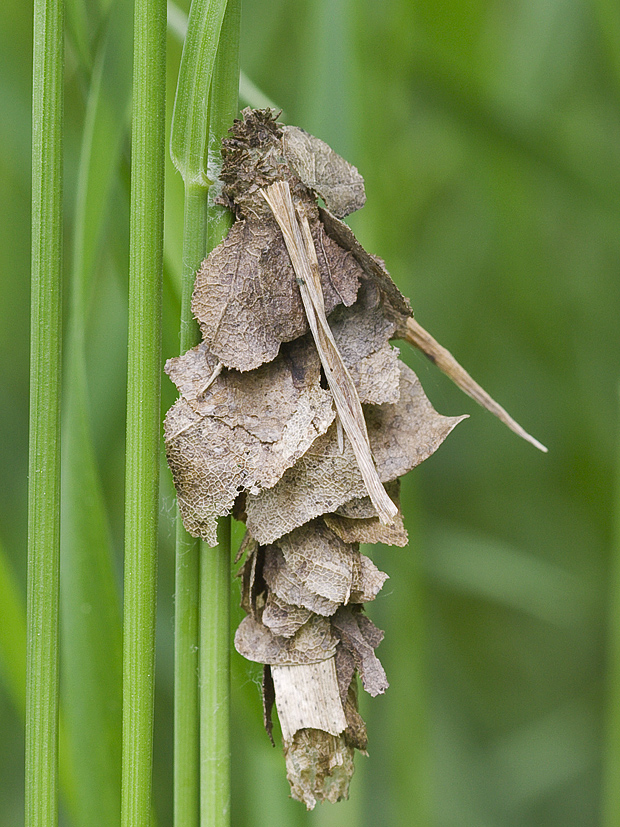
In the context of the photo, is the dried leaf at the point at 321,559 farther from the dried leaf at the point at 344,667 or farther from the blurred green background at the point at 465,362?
the blurred green background at the point at 465,362

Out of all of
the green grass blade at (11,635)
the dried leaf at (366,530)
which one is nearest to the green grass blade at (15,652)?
the green grass blade at (11,635)

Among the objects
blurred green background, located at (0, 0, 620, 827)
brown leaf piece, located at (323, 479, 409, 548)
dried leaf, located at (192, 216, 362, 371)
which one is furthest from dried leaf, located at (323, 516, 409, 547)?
blurred green background, located at (0, 0, 620, 827)

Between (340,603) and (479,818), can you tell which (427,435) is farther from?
(479,818)

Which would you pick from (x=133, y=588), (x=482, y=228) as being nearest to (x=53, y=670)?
(x=133, y=588)

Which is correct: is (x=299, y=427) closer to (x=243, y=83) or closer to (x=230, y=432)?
(x=230, y=432)

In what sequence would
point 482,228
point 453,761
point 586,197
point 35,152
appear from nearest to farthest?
point 35,152 < point 586,197 < point 453,761 < point 482,228

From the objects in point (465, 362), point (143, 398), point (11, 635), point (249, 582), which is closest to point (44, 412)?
point (143, 398)

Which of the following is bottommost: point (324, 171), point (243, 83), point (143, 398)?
point (143, 398)
